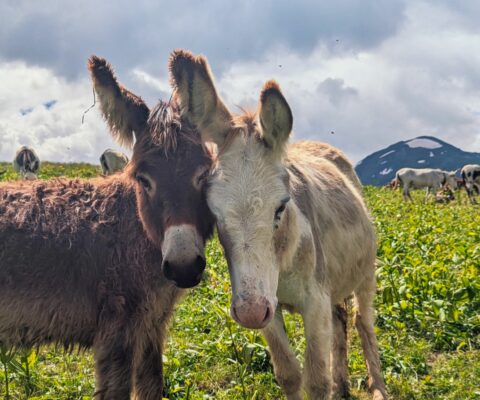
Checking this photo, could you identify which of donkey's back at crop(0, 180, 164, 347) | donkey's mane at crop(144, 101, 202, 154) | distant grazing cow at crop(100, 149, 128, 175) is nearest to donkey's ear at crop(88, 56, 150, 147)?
donkey's mane at crop(144, 101, 202, 154)

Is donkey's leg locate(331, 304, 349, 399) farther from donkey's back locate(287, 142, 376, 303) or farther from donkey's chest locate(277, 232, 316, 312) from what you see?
donkey's chest locate(277, 232, 316, 312)

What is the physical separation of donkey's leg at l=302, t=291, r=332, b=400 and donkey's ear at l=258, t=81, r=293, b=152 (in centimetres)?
119

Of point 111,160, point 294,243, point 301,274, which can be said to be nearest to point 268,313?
point 294,243

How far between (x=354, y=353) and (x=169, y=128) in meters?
3.43

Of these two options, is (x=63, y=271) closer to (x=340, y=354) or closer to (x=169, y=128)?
(x=169, y=128)

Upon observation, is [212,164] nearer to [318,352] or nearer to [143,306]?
[143,306]

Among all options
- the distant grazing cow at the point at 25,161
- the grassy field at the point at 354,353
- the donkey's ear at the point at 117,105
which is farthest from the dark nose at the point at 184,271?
the distant grazing cow at the point at 25,161

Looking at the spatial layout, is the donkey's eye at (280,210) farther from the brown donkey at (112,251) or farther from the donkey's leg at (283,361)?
the donkey's leg at (283,361)

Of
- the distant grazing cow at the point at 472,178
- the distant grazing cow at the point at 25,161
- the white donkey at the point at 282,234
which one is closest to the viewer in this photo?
the white donkey at the point at 282,234

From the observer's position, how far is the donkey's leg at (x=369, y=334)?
4.37 m

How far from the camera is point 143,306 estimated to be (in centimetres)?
330

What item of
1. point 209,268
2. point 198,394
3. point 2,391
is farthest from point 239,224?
point 209,268

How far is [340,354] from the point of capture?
4.63 metres

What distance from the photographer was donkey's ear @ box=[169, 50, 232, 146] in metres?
3.17
